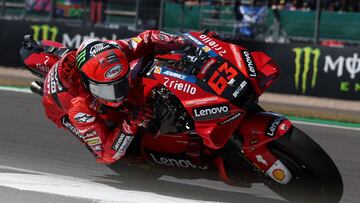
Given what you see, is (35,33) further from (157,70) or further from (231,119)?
(231,119)

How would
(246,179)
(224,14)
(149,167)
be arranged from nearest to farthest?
(246,179)
(149,167)
(224,14)

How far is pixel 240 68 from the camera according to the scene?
15.6ft

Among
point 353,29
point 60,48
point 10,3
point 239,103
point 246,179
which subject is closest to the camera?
point 239,103

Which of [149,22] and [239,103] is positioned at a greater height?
[239,103]

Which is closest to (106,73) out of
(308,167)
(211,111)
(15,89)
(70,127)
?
(211,111)

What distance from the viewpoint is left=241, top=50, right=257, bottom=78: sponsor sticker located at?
15.5 ft

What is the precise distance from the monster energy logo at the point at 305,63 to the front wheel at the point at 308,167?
31.8 feet

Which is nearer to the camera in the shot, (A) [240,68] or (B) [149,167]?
(A) [240,68]

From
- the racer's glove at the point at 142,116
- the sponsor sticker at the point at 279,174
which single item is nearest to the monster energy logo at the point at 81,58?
the racer's glove at the point at 142,116

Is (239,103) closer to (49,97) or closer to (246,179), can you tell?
(246,179)

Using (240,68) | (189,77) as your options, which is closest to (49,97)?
(189,77)

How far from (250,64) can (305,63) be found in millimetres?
9800

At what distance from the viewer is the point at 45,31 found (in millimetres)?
16688

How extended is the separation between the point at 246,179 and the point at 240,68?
0.89 metres
